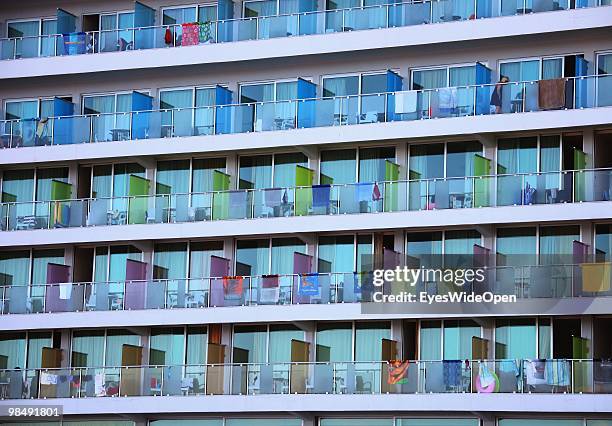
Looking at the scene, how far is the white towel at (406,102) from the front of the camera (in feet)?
147

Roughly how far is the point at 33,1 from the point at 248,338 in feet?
38.0

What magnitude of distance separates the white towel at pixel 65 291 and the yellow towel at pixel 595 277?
1369cm

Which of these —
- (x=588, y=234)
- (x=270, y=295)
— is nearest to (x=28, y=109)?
(x=270, y=295)

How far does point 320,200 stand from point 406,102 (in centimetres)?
323

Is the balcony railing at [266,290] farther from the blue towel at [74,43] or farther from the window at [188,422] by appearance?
the blue towel at [74,43]

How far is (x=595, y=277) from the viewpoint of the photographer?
41938mm

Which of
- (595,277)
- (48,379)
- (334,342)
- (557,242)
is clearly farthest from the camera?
(48,379)

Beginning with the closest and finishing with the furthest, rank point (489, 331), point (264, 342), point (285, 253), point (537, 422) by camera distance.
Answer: point (537, 422) → point (489, 331) → point (264, 342) → point (285, 253)

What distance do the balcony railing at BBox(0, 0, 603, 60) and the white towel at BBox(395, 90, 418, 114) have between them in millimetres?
1757

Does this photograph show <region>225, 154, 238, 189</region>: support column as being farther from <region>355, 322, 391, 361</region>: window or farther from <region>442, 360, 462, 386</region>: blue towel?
<region>442, 360, 462, 386</region>: blue towel

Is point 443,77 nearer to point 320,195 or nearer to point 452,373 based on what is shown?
point 320,195

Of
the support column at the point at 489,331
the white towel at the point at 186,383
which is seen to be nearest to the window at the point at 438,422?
the support column at the point at 489,331

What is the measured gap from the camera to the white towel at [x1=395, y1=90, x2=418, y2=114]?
4484 cm

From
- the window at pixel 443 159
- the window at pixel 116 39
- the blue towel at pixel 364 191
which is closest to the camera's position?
the blue towel at pixel 364 191
